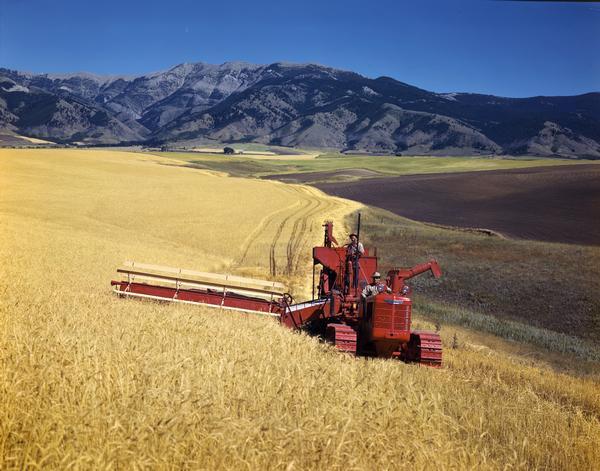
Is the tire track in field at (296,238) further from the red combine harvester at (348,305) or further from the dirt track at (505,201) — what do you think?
the red combine harvester at (348,305)

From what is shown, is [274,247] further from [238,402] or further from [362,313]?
[238,402]

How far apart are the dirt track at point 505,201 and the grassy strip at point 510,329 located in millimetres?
20237

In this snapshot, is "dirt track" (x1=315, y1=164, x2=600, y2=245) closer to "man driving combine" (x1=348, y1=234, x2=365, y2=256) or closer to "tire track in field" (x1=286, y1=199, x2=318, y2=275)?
"tire track in field" (x1=286, y1=199, x2=318, y2=275)

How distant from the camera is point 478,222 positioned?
54.2m

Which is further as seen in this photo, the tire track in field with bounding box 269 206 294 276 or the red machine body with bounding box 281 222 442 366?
the tire track in field with bounding box 269 206 294 276

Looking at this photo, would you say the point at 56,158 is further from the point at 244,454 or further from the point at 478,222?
the point at 244,454

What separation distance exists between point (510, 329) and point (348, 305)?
10675 mm

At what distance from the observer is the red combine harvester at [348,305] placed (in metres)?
13.2

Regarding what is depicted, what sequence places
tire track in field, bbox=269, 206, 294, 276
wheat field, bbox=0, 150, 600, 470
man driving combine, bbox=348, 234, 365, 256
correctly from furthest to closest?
tire track in field, bbox=269, 206, 294, 276
man driving combine, bbox=348, 234, 365, 256
wheat field, bbox=0, 150, 600, 470

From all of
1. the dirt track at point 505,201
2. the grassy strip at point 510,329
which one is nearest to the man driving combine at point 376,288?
the grassy strip at point 510,329

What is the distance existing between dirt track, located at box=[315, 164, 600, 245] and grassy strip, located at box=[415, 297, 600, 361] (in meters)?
20.2

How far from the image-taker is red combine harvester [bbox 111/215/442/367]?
43.3ft

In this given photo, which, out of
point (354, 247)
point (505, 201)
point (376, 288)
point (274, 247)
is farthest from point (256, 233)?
point (505, 201)

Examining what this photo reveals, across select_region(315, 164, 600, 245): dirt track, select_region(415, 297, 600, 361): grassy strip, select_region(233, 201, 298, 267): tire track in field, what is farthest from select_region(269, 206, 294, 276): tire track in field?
select_region(315, 164, 600, 245): dirt track
